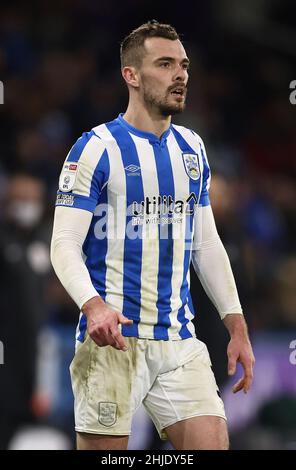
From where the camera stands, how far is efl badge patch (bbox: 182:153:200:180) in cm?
416

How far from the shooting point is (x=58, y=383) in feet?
24.8

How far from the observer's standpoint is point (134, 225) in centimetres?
404

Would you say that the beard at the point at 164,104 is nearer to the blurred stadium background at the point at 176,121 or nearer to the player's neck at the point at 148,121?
the player's neck at the point at 148,121

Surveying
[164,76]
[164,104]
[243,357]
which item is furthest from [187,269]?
[164,76]

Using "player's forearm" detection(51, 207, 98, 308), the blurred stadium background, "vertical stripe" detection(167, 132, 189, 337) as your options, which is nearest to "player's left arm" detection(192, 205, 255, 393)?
"vertical stripe" detection(167, 132, 189, 337)

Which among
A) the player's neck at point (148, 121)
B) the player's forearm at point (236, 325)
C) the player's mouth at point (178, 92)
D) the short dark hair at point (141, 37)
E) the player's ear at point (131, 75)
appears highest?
the short dark hair at point (141, 37)

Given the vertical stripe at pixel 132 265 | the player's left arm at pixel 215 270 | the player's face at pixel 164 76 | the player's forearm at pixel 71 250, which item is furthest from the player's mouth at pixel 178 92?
the player's forearm at pixel 71 250

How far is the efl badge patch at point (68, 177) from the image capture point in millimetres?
3961

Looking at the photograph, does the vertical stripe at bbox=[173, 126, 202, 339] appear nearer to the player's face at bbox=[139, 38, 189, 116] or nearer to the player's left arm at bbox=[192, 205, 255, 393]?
the player's left arm at bbox=[192, 205, 255, 393]

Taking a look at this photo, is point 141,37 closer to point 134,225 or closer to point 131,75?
point 131,75

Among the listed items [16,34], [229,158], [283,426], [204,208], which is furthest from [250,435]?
[16,34]

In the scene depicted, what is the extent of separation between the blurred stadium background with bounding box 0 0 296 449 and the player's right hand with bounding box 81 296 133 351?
2347mm

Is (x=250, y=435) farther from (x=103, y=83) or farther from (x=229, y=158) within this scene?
(x=103, y=83)

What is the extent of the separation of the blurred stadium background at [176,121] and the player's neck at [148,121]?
1863mm
